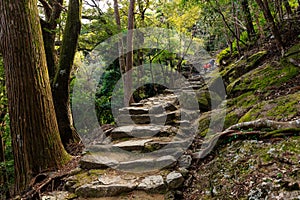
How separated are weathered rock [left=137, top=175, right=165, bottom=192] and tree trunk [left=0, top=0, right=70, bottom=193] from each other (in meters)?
1.57

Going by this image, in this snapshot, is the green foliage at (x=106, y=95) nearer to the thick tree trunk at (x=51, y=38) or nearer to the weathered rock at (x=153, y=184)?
the thick tree trunk at (x=51, y=38)

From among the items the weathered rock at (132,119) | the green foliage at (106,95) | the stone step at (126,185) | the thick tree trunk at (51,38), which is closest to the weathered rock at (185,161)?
the stone step at (126,185)

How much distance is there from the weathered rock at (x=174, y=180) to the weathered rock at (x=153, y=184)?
9 centimetres

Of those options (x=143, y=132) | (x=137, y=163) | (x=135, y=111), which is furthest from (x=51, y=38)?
(x=137, y=163)

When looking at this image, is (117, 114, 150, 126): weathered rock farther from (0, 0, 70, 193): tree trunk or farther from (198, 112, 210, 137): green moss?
(0, 0, 70, 193): tree trunk

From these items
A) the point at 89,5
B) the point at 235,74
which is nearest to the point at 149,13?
the point at 89,5

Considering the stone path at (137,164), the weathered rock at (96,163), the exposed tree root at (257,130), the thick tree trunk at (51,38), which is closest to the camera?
the exposed tree root at (257,130)

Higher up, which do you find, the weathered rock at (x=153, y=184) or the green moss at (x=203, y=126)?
the green moss at (x=203, y=126)

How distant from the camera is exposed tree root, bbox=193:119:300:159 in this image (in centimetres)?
275

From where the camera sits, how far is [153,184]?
3.04 m

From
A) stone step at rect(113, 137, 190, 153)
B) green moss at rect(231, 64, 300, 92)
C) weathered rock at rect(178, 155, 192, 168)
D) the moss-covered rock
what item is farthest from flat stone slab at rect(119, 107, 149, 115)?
the moss-covered rock

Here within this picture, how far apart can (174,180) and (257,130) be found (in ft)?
4.19

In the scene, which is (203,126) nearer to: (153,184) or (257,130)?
(257,130)

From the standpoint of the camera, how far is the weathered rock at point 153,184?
2.98 metres
